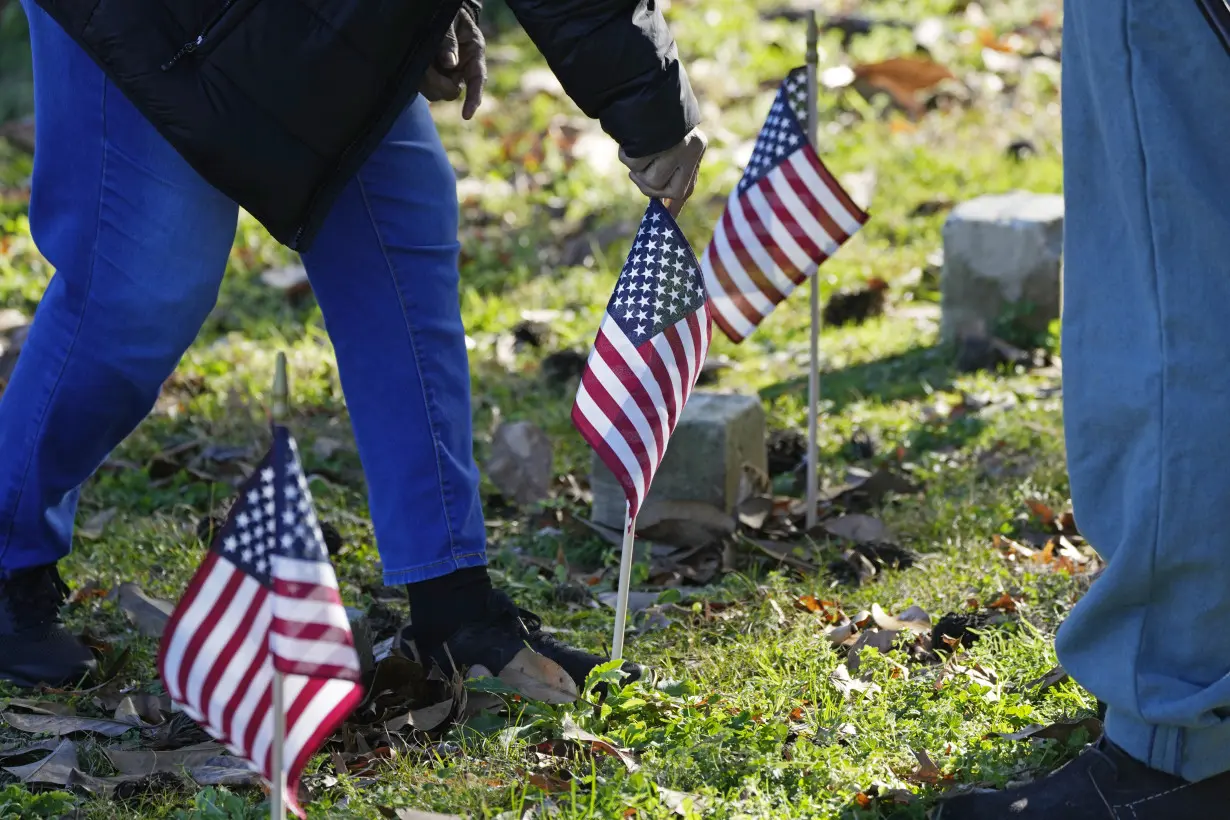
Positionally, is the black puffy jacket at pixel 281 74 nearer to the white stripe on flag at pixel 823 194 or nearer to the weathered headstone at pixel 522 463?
the white stripe on flag at pixel 823 194

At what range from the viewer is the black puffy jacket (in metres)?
2.69

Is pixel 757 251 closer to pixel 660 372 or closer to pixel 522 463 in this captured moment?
pixel 522 463

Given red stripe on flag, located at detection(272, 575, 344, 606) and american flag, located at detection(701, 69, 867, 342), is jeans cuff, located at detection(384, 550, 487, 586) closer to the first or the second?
red stripe on flag, located at detection(272, 575, 344, 606)

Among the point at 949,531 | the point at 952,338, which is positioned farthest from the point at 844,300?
the point at 949,531

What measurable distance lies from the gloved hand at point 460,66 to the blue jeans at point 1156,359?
4.54ft

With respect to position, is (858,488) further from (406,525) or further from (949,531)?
(406,525)

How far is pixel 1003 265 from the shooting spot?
221 inches

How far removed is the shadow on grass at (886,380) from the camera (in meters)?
5.38

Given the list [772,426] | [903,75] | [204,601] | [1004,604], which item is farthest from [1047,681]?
[903,75]

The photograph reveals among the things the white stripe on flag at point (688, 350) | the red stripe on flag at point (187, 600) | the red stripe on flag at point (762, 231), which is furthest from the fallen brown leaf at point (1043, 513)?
the red stripe on flag at point (187, 600)

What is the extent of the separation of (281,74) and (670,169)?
28.3 inches

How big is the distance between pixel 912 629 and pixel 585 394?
1011mm

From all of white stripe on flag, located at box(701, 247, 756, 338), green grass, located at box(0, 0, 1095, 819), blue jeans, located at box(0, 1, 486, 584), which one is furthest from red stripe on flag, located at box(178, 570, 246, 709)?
white stripe on flag, located at box(701, 247, 756, 338)

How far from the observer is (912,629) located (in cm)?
341
